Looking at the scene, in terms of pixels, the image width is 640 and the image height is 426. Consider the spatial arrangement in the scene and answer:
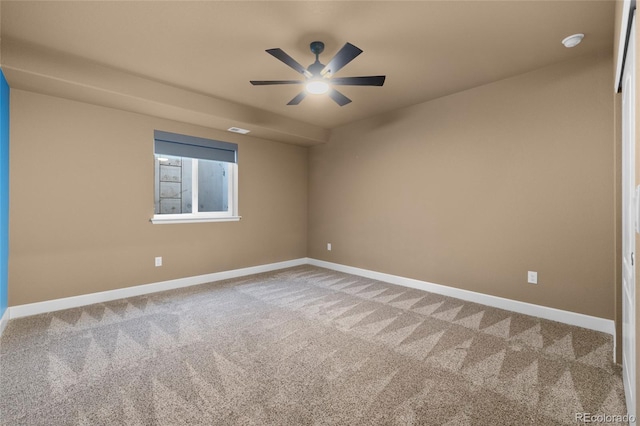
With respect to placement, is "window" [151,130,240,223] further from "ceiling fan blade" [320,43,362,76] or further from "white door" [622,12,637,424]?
"white door" [622,12,637,424]

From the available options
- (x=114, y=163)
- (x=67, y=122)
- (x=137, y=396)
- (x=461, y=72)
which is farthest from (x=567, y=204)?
(x=67, y=122)

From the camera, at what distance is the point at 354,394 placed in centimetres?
177

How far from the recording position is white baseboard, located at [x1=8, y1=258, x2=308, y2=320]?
2994 millimetres

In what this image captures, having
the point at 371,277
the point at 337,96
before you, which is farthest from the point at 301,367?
the point at 371,277

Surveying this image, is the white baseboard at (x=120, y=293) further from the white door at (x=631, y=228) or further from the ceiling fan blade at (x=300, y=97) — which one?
the white door at (x=631, y=228)

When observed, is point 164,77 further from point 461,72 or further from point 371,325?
point 371,325

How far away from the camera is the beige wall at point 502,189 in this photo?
2.69 metres

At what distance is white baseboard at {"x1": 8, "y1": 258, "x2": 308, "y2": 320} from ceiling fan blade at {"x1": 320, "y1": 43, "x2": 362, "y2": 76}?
3.33 metres

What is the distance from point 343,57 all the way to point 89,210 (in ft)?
10.8

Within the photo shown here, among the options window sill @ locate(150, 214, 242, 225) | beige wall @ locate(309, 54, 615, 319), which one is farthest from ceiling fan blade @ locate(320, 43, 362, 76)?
window sill @ locate(150, 214, 242, 225)

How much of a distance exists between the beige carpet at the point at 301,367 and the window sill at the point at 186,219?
1.10 meters

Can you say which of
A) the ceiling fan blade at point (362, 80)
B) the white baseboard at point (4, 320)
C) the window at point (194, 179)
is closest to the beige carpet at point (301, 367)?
the white baseboard at point (4, 320)

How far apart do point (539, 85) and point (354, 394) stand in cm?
338

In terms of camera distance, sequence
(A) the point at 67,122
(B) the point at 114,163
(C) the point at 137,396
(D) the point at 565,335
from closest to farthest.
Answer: (C) the point at 137,396
(D) the point at 565,335
(A) the point at 67,122
(B) the point at 114,163
